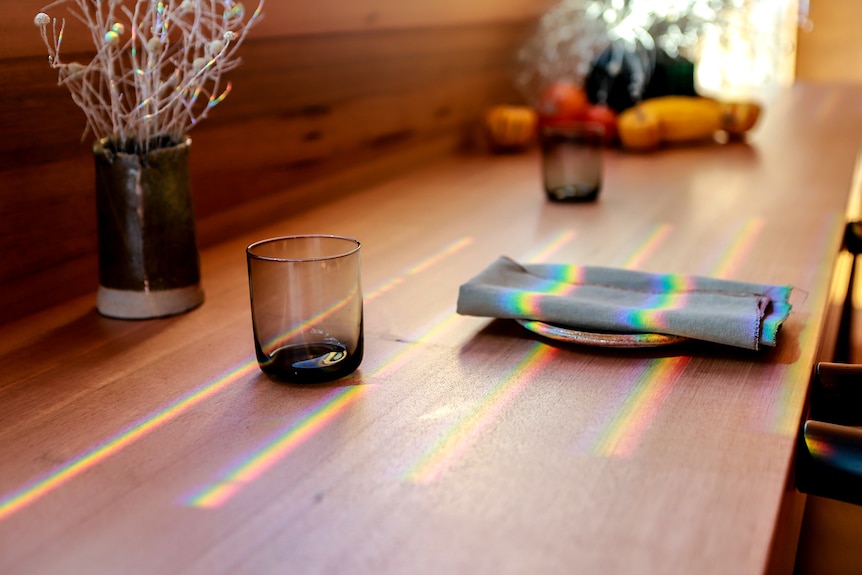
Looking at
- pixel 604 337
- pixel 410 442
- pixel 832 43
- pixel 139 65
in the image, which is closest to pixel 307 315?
pixel 410 442

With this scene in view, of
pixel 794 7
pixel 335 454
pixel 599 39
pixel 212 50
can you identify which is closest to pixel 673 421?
pixel 335 454

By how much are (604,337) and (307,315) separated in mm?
291

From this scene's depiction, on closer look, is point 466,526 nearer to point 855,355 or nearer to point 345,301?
point 345,301

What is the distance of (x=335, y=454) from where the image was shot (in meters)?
0.70

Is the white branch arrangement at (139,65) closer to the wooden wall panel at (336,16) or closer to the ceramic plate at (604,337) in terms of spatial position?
the wooden wall panel at (336,16)

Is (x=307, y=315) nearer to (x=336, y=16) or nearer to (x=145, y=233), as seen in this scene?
(x=145, y=233)

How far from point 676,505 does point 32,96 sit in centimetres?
84

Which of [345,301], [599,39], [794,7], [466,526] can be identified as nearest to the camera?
[466,526]

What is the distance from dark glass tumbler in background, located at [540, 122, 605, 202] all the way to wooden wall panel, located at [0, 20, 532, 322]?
391mm

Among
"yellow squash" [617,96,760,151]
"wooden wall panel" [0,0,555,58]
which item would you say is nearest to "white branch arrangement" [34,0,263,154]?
"wooden wall panel" [0,0,555,58]

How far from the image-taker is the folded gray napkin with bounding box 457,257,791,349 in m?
0.86

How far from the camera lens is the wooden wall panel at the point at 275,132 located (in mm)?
1046

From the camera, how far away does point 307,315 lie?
837 mm

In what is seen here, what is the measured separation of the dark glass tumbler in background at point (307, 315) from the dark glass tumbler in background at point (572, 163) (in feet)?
2.69
